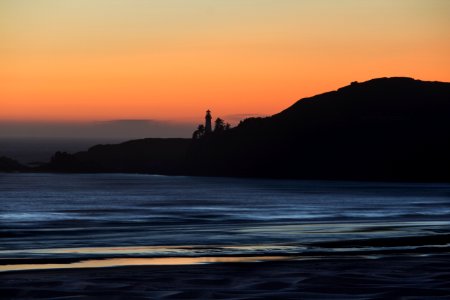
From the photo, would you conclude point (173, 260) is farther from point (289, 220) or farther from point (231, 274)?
point (289, 220)

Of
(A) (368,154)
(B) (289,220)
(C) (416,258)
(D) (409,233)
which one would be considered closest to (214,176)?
(A) (368,154)

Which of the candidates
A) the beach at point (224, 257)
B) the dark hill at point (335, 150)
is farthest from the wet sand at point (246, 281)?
the dark hill at point (335, 150)

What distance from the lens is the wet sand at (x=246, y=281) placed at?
23.9 metres

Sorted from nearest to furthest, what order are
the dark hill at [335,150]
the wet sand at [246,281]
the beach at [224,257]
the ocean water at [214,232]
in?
the wet sand at [246,281], the beach at [224,257], the ocean water at [214,232], the dark hill at [335,150]

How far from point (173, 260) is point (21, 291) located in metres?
8.38

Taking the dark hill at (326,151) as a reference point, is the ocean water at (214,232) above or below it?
below

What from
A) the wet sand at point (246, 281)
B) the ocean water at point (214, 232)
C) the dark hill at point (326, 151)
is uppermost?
the dark hill at point (326, 151)

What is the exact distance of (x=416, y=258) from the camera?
32.2 m

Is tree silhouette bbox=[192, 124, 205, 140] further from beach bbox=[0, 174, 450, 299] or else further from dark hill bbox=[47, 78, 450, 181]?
beach bbox=[0, 174, 450, 299]

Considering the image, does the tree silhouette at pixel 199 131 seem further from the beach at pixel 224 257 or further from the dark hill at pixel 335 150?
the beach at pixel 224 257

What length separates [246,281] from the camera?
2656 cm

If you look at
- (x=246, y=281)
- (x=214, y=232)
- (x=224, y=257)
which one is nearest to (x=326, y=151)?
(x=214, y=232)

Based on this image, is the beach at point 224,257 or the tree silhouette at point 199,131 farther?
the tree silhouette at point 199,131

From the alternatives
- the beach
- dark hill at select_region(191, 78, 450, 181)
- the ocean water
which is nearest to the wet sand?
the beach
